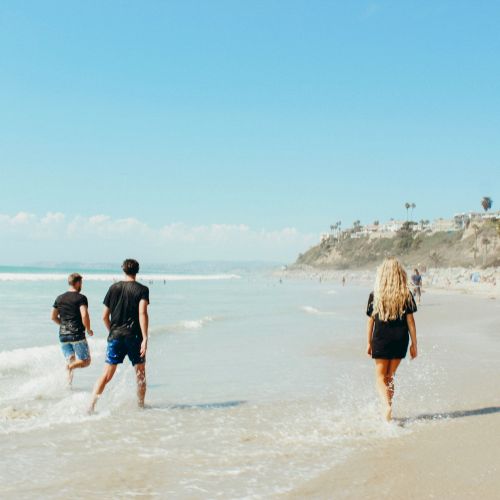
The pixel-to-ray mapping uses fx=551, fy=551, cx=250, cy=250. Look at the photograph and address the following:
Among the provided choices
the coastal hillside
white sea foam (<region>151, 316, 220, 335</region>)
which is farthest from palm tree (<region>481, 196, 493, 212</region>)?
white sea foam (<region>151, 316, 220, 335</region>)

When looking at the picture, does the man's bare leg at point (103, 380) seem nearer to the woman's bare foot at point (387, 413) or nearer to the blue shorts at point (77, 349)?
the blue shorts at point (77, 349)

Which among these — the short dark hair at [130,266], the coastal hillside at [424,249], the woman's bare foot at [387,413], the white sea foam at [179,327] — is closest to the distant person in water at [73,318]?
the short dark hair at [130,266]

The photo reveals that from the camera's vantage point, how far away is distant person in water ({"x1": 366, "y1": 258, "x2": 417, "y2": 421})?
668cm

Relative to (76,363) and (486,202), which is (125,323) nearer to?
(76,363)

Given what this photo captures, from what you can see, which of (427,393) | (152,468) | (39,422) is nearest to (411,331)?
(427,393)

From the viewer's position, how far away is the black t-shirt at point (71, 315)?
872 centimetres

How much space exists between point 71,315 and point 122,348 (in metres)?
1.78

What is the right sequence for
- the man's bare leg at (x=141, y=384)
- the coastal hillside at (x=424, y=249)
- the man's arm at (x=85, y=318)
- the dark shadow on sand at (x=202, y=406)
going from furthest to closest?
the coastal hillside at (x=424, y=249), the man's arm at (x=85, y=318), the dark shadow on sand at (x=202, y=406), the man's bare leg at (x=141, y=384)

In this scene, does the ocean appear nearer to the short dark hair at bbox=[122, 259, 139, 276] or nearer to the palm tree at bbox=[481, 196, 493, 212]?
the short dark hair at bbox=[122, 259, 139, 276]

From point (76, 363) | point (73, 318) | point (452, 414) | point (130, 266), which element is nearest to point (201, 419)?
point (130, 266)

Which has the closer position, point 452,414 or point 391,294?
point 391,294

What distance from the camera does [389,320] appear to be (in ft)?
22.1

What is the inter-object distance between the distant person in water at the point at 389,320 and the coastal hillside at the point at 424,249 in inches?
3354

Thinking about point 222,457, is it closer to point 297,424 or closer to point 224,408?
point 297,424
